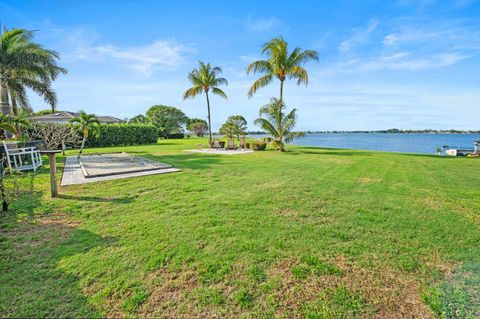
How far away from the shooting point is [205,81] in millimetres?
21938

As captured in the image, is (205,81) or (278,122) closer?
(278,122)

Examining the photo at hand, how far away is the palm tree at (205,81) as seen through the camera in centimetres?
2192

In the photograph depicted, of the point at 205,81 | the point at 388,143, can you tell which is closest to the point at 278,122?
the point at 205,81

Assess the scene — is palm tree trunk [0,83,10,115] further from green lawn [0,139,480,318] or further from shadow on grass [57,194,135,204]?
shadow on grass [57,194,135,204]

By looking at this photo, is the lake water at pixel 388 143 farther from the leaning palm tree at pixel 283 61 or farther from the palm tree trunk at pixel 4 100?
the palm tree trunk at pixel 4 100

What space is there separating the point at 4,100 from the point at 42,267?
16028 mm

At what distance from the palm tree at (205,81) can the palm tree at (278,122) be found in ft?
20.9

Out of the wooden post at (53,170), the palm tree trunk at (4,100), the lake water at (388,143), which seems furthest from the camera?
the lake water at (388,143)

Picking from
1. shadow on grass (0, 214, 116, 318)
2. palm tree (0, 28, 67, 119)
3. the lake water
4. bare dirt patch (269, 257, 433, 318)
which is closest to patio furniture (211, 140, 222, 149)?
palm tree (0, 28, 67, 119)

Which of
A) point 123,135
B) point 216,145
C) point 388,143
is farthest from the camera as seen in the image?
point 388,143

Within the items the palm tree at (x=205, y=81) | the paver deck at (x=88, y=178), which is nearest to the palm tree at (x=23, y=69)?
the paver deck at (x=88, y=178)

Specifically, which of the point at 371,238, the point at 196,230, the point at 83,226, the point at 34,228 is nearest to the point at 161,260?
the point at 196,230

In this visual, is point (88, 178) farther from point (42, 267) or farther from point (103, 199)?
point (42, 267)

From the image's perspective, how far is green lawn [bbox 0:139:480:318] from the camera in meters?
2.21
